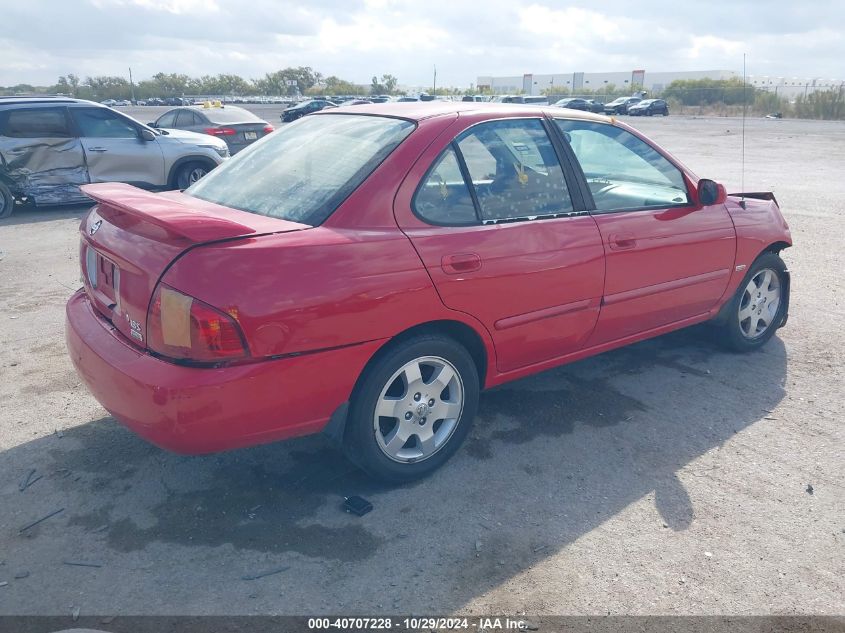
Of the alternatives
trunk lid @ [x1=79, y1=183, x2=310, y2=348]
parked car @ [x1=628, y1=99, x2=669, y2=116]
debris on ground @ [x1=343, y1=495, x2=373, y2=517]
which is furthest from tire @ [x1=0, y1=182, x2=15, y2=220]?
parked car @ [x1=628, y1=99, x2=669, y2=116]

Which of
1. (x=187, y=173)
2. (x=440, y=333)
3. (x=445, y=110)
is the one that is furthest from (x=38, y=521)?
(x=187, y=173)

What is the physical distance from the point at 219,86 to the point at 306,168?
100408 millimetres

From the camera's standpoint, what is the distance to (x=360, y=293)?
118 inches

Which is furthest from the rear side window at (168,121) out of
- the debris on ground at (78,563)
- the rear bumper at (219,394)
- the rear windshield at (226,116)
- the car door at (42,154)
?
the debris on ground at (78,563)

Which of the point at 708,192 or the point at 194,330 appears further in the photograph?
the point at 708,192

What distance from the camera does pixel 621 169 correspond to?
4391 mm

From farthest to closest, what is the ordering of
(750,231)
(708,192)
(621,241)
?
(750,231) → (708,192) → (621,241)

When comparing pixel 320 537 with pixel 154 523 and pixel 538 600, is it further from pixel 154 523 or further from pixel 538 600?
pixel 538 600

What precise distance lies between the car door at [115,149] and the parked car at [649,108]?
4790 centimetres

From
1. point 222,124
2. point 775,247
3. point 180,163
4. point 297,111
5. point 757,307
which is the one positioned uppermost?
point 297,111

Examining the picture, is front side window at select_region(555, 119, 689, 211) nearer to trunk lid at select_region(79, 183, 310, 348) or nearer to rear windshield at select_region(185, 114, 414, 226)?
rear windshield at select_region(185, 114, 414, 226)

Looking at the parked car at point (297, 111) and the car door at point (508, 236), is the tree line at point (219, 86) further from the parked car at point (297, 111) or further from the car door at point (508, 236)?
the car door at point (508, 236)

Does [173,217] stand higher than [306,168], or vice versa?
[306,168]

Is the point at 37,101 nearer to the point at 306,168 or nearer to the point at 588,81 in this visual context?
the point at 306,168
